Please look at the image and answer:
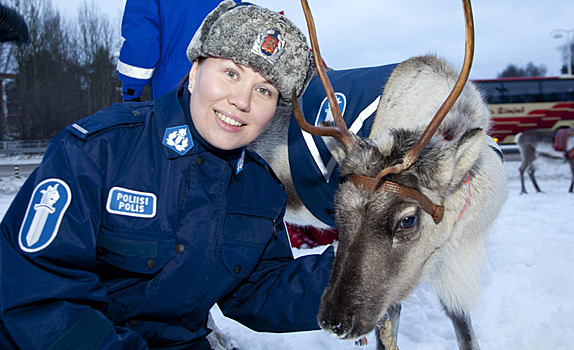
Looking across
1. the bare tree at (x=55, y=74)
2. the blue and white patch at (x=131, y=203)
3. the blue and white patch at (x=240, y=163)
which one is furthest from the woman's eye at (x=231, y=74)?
the bare tree at (x=55, y=74)

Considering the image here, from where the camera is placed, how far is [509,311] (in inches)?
138

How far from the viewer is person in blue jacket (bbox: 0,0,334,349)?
1.37m

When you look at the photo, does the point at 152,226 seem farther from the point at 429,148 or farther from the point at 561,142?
the point at 561,142

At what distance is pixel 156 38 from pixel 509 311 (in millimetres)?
3512

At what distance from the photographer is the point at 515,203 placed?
858 centimetres

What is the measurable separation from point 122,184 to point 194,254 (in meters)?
0.39

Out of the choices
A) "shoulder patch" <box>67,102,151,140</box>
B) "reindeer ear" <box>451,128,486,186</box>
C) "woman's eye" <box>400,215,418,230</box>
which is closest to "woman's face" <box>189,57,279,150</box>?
"shoulder patch" <box>67,102,151,140</box>

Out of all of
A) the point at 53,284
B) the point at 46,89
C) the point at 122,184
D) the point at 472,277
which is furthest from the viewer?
the point at 46,89

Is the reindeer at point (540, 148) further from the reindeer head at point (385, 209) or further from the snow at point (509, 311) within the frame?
the reindeer head at point (385, 209)

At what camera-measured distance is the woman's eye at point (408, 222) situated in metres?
1.85

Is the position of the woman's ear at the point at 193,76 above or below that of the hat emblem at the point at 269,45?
below

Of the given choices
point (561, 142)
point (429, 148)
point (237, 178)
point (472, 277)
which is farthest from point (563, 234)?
point (561, 142)

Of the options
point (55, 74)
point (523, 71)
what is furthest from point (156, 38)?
point (523, 71)

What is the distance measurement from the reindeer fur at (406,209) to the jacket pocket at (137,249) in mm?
699
